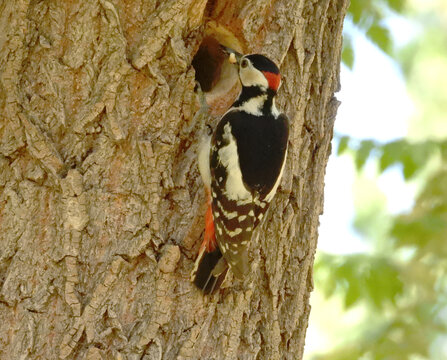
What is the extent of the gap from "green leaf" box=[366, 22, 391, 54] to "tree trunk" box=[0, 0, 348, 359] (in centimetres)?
145

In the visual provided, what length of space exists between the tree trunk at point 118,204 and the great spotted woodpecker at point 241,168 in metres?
0.07

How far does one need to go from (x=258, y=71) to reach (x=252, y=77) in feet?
0.33

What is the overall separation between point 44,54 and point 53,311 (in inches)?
37.9

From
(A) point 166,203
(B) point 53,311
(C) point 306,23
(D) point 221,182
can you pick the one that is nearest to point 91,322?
(B) point 53,311

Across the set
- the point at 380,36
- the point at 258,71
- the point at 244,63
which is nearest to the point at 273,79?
the point at 258,71

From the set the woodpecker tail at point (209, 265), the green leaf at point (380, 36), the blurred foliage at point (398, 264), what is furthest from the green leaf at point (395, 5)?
the woodpecker tail at point (209, 265)

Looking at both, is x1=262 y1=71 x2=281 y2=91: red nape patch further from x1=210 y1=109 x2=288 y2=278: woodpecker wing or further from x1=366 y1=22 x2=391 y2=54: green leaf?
x1=366 y1=22 x2=391 y2=54: green leaf

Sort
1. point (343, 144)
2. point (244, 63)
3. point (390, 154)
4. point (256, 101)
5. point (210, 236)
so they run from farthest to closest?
point (343, 144) < point (390, 154) < point (256, 101) < point (244, 63) < point (210, 236)

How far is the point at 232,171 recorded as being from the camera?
3.06 metres

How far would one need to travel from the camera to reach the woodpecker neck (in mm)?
3194

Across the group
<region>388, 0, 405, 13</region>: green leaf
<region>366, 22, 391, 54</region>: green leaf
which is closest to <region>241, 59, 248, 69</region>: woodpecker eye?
<region>366, 22, 391, 54</region>: green leaf

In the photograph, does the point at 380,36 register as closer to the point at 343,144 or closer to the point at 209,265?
the point at 343,144

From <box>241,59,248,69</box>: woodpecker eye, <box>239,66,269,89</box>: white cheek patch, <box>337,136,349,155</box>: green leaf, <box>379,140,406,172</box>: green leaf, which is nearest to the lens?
<box>239,66,269,89</box>: white cheek patch

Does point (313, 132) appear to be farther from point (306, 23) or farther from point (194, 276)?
point (194, 276)
